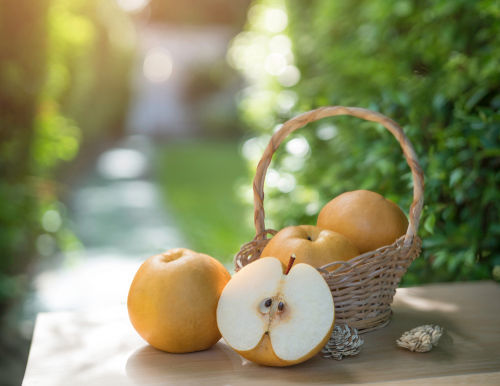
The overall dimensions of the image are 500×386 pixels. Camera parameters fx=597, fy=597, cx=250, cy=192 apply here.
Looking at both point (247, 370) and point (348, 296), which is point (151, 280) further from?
point (348, 296)

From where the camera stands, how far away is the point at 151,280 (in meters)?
1.36

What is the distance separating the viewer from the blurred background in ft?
7.00

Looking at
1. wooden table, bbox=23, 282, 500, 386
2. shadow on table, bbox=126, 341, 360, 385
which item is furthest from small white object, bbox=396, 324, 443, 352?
shadow on table, bbox=126, 341, 360, 385

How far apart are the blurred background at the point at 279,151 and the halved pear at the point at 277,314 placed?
29.8 inches

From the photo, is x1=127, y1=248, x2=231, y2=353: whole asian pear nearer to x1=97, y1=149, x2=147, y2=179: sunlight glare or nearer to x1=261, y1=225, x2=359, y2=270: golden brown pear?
x1=261, y1=225, x2=359, y2=270: golden brown pear

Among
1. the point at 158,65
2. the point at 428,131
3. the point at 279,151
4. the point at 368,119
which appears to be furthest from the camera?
the point at 158,65

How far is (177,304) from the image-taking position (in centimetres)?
133

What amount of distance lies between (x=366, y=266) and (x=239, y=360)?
14.1 inches

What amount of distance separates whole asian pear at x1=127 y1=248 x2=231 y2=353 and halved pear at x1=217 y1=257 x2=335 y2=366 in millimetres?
48

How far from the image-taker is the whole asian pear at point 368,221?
1.53 meters

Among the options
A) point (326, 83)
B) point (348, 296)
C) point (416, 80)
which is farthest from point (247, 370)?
point (326, 83)

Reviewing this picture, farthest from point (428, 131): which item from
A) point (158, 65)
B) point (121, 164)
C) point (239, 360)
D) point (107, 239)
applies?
point (158, 65)

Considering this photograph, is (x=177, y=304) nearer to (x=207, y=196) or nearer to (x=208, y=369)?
(x=208, y=369)

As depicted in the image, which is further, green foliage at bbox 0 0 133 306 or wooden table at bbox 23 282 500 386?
green foliage at bbox 0 0 133 306
